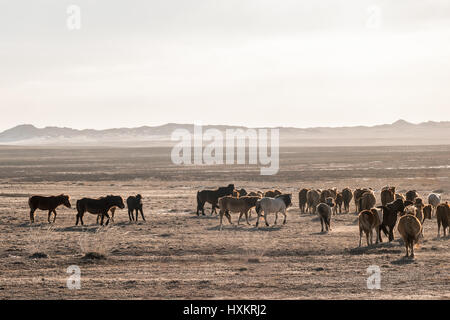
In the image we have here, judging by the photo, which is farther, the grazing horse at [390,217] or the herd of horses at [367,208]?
the grazing horse at [390,217]

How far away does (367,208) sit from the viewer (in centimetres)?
2306

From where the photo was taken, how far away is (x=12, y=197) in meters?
34.0

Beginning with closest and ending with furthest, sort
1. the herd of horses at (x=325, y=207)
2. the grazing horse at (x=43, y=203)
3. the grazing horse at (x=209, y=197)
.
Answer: the herd of horses at (x=325, y=207) < the grazing horse at (x=43, y=203) < the grazing horse at (x=209, y=197)

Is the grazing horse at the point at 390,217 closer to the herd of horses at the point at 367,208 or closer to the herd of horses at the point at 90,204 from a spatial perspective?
the herd of horses at the point at 367,208

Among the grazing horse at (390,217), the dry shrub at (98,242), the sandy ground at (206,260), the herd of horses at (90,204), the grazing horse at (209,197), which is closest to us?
the sandy ground at (206,260)

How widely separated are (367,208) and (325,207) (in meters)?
3.97

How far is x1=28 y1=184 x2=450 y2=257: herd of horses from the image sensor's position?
54.5 ft

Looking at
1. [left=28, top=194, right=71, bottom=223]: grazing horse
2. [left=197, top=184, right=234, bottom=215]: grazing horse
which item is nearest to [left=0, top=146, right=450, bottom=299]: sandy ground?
[left=28, top=194, right=71, bottom=223]: grazing horse

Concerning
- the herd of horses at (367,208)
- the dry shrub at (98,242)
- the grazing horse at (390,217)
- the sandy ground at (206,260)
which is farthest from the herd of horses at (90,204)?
the grazing horse at (390,217)

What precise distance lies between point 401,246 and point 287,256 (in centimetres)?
333

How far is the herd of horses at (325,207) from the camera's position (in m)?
16.6

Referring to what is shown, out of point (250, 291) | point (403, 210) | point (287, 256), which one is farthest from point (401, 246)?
point (250, 291)

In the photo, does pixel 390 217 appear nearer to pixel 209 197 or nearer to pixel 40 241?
pixel 209 197
